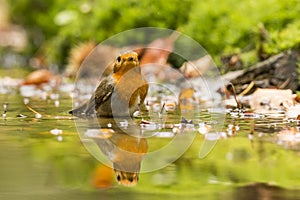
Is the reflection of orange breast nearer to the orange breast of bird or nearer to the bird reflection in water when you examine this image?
the bird reflection in water

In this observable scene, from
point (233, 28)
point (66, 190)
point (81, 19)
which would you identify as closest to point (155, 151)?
point (66, 190)

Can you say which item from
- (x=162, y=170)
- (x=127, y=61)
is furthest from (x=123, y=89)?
(x=162, y=170)

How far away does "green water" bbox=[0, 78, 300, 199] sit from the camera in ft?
8.15

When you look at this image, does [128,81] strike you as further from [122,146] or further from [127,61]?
[122,146]

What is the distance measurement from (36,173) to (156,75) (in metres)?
5.89

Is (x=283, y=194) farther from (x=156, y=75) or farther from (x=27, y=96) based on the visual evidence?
(x=156, y=75)

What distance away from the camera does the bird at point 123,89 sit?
4543 millimetres

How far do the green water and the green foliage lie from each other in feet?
9.82

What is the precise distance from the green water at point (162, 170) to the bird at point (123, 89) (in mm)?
440

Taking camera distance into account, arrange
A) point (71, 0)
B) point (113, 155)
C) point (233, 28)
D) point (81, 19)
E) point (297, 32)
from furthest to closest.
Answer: point (71, 0), point (81, 19), point (233, 28), point (297, 32), point (113, 155)

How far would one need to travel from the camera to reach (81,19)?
10523 mm

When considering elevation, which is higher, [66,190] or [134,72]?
[134,72]

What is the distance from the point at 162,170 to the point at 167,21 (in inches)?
247

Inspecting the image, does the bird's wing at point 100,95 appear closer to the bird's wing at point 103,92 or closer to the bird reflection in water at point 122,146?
the bird's wing at point 103,92
